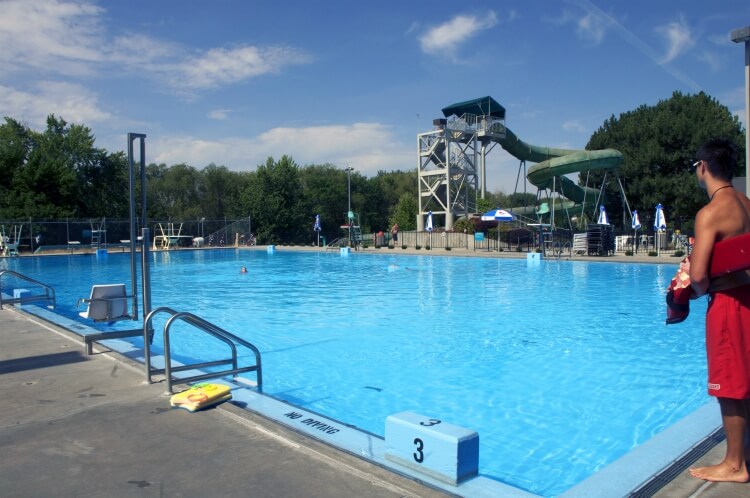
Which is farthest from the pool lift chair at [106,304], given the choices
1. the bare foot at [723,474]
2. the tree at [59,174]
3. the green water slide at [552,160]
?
the tree at [59,174]

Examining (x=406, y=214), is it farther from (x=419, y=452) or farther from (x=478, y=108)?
(x=419, y=452)

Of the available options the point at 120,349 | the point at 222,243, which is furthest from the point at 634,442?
the point at 222,243

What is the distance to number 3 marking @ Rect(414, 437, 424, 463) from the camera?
134 inches

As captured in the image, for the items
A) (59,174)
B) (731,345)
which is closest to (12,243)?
(59,174)

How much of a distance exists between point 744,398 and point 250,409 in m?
3.46

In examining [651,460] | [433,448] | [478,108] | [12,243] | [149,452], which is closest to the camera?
[433,448]

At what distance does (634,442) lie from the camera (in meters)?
5.72

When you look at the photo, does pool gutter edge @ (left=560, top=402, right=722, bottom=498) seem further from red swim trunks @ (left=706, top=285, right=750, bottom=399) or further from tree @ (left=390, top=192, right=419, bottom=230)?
tree @ (left=390, top=192, right=419, bottom=230)

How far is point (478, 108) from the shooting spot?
46062 millimetres

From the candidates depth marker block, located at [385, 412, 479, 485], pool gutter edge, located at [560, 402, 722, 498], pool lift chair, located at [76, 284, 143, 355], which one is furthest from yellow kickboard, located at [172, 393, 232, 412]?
pool lift chair, located at [76, 284, 143, 355]

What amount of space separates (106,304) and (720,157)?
294 inches

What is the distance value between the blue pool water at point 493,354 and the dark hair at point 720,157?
122 inches

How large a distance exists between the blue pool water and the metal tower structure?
26.5 m

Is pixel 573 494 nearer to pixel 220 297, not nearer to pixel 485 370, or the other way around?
pixel 485 370
